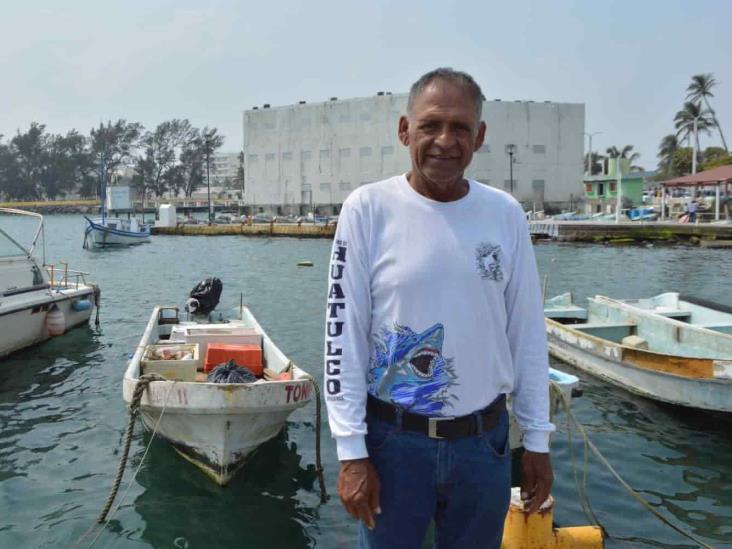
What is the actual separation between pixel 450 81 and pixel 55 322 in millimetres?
14220

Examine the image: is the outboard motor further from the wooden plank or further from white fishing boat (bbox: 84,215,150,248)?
white fishing boat (bbox: 84,215,150,248)

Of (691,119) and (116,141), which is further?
(116,141)

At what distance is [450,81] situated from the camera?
8.89 ft

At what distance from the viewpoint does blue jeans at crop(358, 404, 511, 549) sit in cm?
263

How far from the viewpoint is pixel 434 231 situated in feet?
8.68

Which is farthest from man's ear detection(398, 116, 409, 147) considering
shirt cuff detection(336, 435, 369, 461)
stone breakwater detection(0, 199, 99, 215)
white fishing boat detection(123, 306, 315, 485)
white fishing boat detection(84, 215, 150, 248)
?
stone breakwater detection(0, 199, 99, 215)

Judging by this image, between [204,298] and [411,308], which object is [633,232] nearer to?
[204,298]

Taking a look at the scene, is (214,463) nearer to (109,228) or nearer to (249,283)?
(249,283)

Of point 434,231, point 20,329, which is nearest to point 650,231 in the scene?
point 20,329

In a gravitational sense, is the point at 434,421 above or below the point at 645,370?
above

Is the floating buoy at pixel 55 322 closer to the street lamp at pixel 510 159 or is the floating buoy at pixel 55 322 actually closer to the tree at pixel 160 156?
the street lamp at pixel 510 159

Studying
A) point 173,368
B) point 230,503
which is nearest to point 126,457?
point 230,503

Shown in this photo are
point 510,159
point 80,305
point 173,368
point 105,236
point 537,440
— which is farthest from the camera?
point 510,159

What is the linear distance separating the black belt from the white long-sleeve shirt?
27 millimetres
